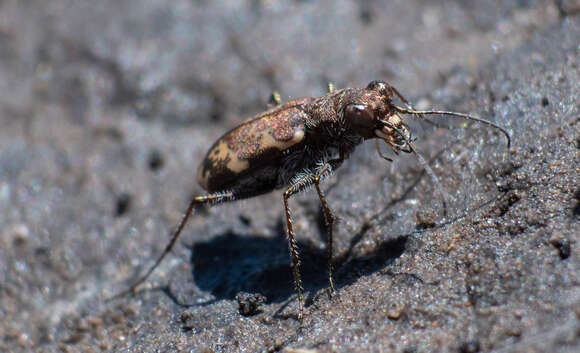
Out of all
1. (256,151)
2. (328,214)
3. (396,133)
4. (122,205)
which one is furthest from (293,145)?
(122,205)

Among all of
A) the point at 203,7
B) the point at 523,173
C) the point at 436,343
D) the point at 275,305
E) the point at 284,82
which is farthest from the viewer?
the point at 203,7

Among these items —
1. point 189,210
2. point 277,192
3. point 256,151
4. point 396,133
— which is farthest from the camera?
point 277,192

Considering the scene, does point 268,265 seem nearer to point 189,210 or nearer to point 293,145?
point 189,210

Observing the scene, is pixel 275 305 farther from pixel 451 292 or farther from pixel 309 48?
pixel 309 48

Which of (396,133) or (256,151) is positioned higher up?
(256,151)

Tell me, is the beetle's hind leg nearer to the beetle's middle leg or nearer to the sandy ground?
the sandy ground

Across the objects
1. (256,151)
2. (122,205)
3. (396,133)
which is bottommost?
(396,133)

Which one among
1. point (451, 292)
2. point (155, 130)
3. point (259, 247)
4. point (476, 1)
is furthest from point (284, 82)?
point (451, 292)
